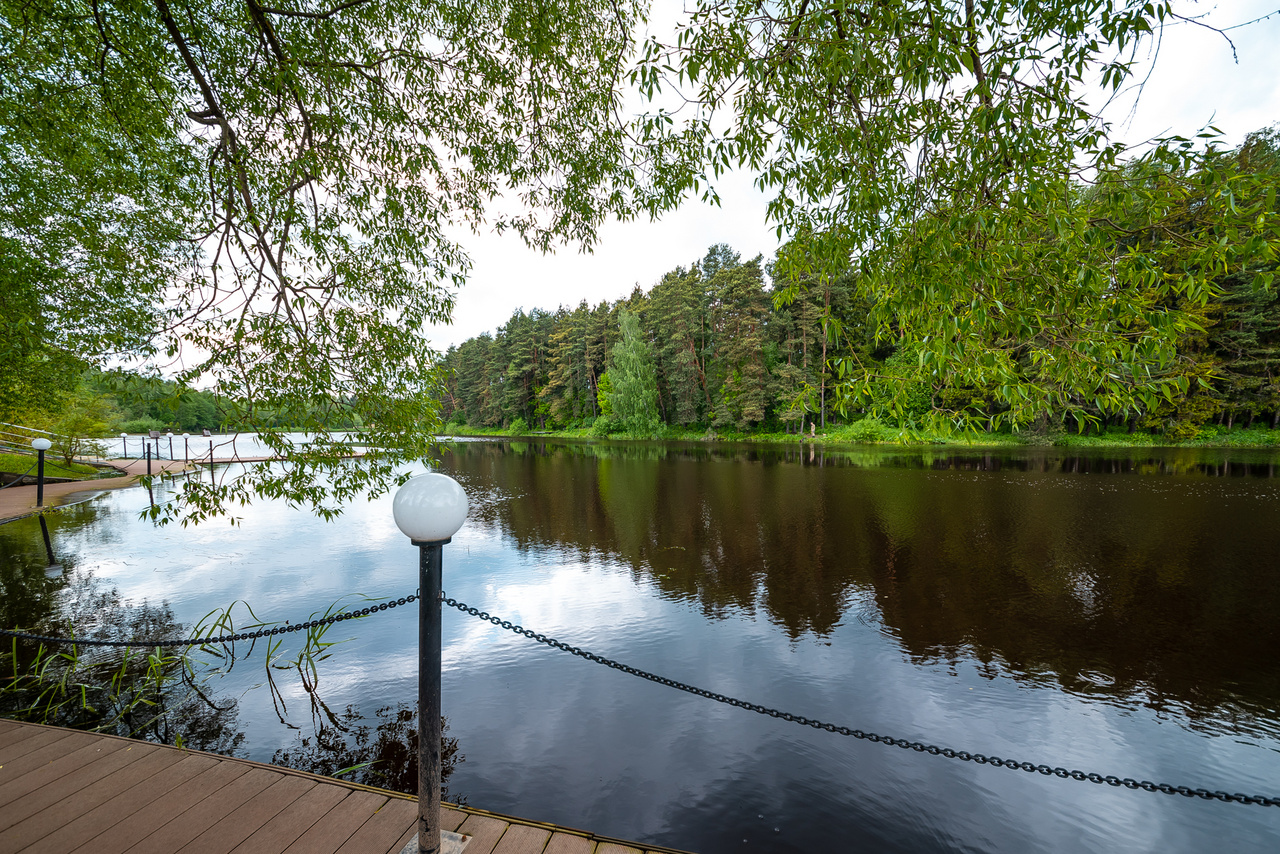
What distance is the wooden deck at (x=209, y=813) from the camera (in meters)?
2.15

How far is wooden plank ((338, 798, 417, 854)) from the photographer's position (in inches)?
83.3

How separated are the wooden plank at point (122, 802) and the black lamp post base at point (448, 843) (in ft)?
4.53

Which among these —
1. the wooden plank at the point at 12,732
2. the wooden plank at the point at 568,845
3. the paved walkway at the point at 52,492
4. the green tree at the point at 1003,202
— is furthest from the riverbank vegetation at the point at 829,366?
the paved walkway at the point at 52,492

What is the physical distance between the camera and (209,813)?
233cm

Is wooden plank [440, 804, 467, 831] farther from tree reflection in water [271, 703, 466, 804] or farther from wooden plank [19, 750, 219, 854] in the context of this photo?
wooden plank [19, 750, 219, 854]

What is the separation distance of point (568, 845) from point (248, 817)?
4.86 feet

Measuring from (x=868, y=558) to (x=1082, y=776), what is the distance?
6.70 metres

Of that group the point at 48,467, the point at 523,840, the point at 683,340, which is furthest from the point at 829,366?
the point at 683,340

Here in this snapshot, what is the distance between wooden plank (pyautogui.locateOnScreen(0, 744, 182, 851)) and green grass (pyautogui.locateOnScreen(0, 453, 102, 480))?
17294 millimetres

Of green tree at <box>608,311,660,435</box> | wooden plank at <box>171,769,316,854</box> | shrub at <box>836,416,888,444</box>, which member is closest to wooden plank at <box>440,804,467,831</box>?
wooden plank at <box>171,769,316,854</box>

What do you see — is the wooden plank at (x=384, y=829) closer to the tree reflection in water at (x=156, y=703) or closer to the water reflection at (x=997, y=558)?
the tree reflection in water at (x=156, y=703)

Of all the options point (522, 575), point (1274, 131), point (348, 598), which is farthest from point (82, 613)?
point (1274, 131)

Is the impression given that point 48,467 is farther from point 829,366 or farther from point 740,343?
point 740,343

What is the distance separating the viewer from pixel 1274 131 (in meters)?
23.3
